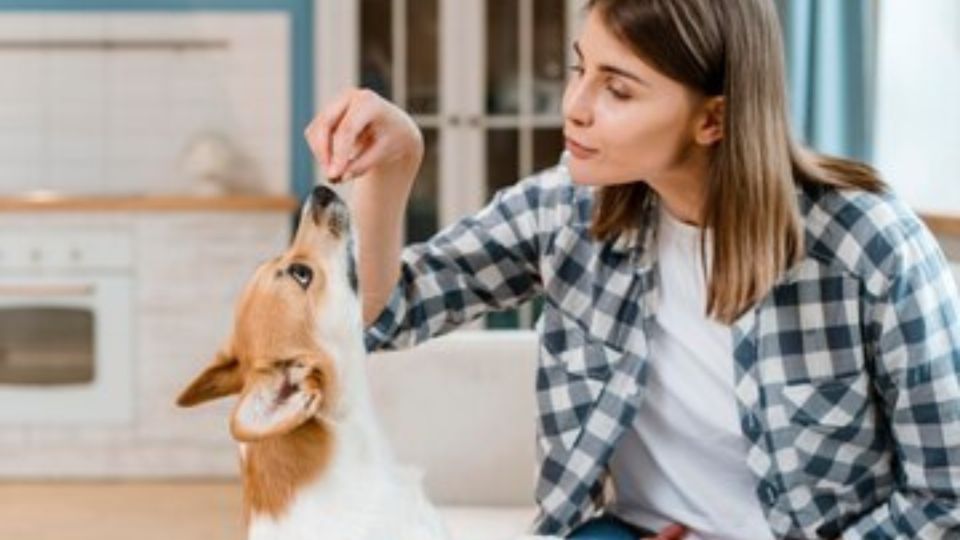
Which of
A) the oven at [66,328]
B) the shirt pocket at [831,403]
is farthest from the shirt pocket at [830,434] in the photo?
the oven at [66,328]

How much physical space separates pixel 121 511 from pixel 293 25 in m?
1.69

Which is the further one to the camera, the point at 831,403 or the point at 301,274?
the point at 831,403

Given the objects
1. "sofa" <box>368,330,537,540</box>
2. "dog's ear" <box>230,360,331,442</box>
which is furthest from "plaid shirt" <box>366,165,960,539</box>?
"sofa" <box>368,330,537,540</box>

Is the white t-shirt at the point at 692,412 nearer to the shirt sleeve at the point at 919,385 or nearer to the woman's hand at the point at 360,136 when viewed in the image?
the shirt sleeve at the point at 919,385

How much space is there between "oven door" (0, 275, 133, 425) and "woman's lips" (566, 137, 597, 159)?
11.2 feet

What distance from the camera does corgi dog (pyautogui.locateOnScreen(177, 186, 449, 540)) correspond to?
125cm

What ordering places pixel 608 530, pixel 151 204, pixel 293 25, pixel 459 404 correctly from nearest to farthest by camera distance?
pixel 608 530 → pixel 459 404 → pixel 151 204 → pixel 293 25

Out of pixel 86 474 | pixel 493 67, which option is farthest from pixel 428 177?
pixel 86 474

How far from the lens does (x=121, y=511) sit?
4.36 metres

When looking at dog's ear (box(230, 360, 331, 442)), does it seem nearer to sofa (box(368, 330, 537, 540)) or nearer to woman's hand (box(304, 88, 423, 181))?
woman's hand (box(304, 88, 423, 181))

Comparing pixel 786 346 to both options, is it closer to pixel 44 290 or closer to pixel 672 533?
pixel 672 533

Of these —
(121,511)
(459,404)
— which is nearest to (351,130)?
(459,404)

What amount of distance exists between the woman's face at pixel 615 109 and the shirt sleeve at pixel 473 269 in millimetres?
248

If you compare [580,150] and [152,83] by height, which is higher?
[580,150]
